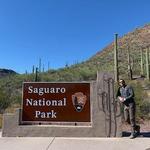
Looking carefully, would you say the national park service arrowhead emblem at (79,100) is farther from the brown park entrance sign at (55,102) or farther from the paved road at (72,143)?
the paved road at (72,143)

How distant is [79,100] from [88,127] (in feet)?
3.11

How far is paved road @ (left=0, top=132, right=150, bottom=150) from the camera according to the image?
1005 cm

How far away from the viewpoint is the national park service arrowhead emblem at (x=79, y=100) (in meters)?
12.0

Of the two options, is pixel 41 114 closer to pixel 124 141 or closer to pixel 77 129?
pixel 77 129

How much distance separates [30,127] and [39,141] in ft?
3.18

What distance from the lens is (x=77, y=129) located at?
11.7m

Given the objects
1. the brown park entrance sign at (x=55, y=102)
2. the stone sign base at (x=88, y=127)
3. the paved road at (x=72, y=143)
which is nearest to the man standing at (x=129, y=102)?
the stone sign base at (x=88, y=127)

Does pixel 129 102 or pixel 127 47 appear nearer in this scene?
pixel 129 102

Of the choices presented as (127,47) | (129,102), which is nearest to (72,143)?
(129,102)

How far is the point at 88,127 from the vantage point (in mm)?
11703

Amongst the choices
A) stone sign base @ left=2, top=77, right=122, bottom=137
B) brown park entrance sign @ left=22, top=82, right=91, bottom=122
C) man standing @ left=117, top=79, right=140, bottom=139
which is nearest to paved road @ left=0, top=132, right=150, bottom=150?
stone sign base @ left=2, top=77, right=122, bottom=137

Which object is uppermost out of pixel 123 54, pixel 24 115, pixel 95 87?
pixel 123 54

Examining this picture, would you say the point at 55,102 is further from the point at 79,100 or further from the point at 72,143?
the point at 72,143

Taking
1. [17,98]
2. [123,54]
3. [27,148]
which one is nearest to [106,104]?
[27,148]
